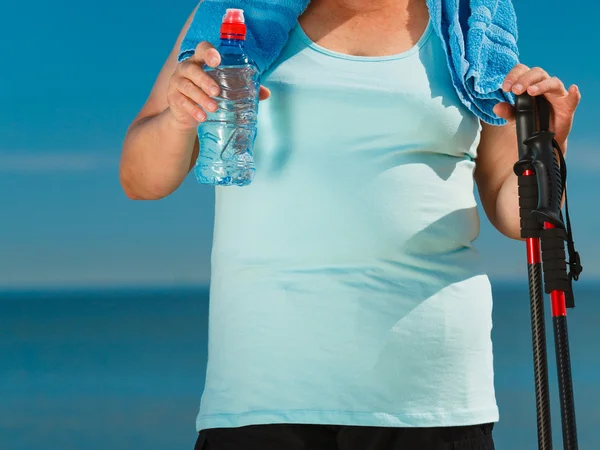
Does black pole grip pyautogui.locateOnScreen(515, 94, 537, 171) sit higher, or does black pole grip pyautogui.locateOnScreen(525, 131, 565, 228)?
black pole grip pyautogui.locateOnScreen(515, 94, 537, 171)

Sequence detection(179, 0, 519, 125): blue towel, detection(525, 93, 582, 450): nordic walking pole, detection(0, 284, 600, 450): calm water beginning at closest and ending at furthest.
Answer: detection(525, 93, 582, 450): nordic walking pole < detection(179, 0, 519, 125): blue towel < detection(0, 284, 600, 450): calm water

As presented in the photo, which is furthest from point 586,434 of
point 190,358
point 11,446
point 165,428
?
point 190,358

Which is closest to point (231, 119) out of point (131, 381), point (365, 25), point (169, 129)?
point (169, 129)

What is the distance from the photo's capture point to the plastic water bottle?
4.21ft

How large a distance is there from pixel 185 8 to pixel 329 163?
29.7 ft

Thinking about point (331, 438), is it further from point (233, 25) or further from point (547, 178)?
point (233, 25)

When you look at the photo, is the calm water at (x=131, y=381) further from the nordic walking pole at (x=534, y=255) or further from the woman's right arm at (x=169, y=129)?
the nordic walking pole at (x=534, y=255)

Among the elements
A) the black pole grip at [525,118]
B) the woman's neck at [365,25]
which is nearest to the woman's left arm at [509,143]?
the black pole grip at [525,118]

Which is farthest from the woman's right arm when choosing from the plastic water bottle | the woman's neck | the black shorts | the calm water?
the calm water

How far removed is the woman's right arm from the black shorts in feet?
1.25

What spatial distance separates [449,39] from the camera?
138 cm

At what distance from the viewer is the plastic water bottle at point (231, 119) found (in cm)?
128

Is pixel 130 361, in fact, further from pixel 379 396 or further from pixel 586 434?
pixel 379 396

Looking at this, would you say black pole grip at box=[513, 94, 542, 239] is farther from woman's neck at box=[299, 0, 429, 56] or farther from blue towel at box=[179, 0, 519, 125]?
woman's neck at box=[299, 0, 429, 56]
